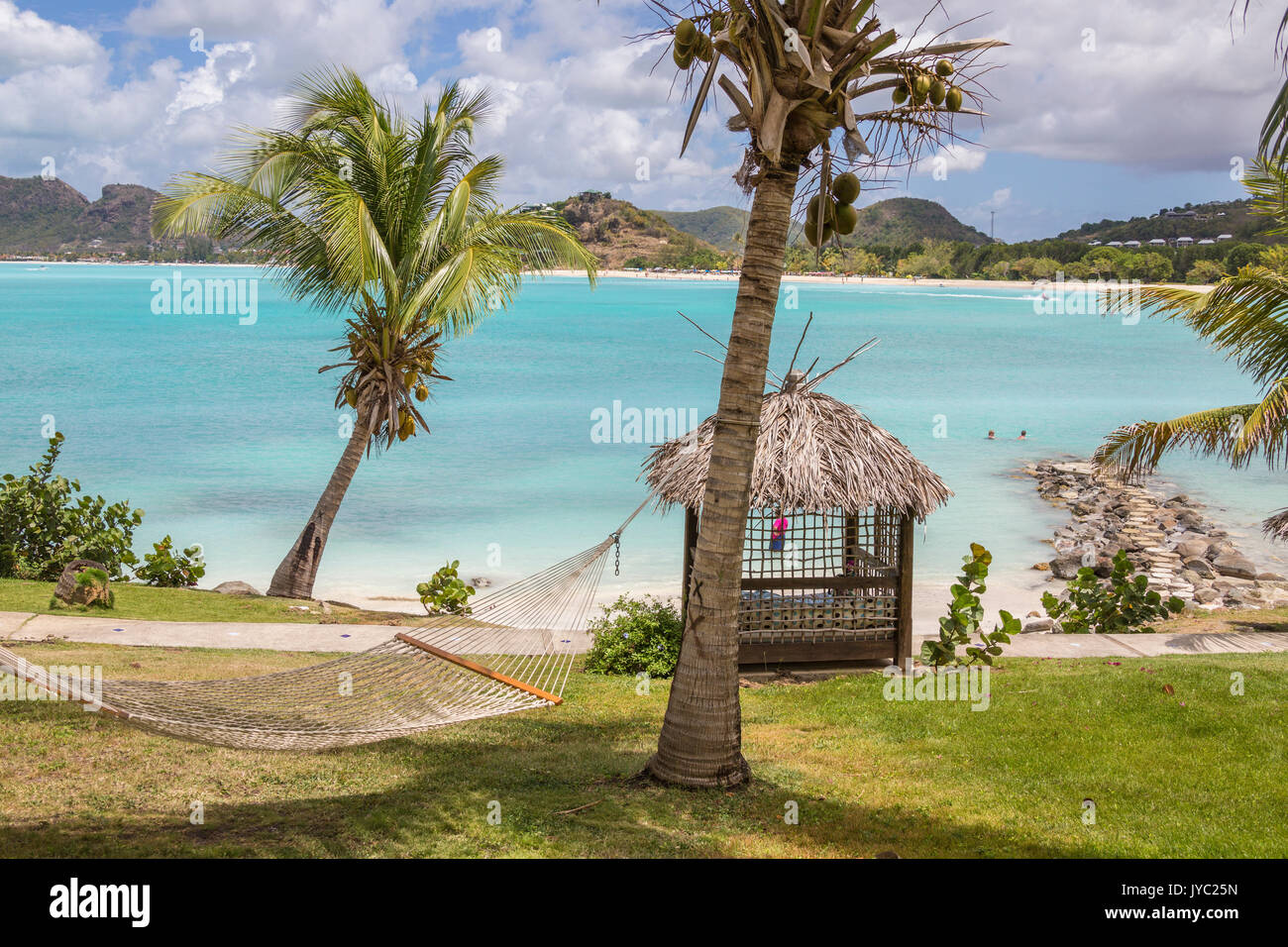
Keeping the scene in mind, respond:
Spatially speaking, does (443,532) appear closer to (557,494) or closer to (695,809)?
(557,494)

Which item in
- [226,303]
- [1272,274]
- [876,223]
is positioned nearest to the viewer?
[1272,274]

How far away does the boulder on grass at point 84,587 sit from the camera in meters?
7.44

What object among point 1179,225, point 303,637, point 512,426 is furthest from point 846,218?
point 1179,225

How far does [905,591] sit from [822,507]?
963 mm

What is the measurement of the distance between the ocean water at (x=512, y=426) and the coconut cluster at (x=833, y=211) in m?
8.59

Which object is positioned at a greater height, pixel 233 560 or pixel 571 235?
pixel 571 235

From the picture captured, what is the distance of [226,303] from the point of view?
78562mm

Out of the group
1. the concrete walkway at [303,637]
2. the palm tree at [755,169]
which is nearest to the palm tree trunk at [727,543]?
the palm tree at [755,169]

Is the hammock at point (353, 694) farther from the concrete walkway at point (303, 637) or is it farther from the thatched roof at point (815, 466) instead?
the concrete walkway at point (303, 637)

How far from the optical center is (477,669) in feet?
15.2

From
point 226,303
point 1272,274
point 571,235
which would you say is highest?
point 226,303

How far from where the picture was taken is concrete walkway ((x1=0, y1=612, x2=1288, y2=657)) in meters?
6.62

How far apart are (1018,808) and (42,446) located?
77.5 feet
